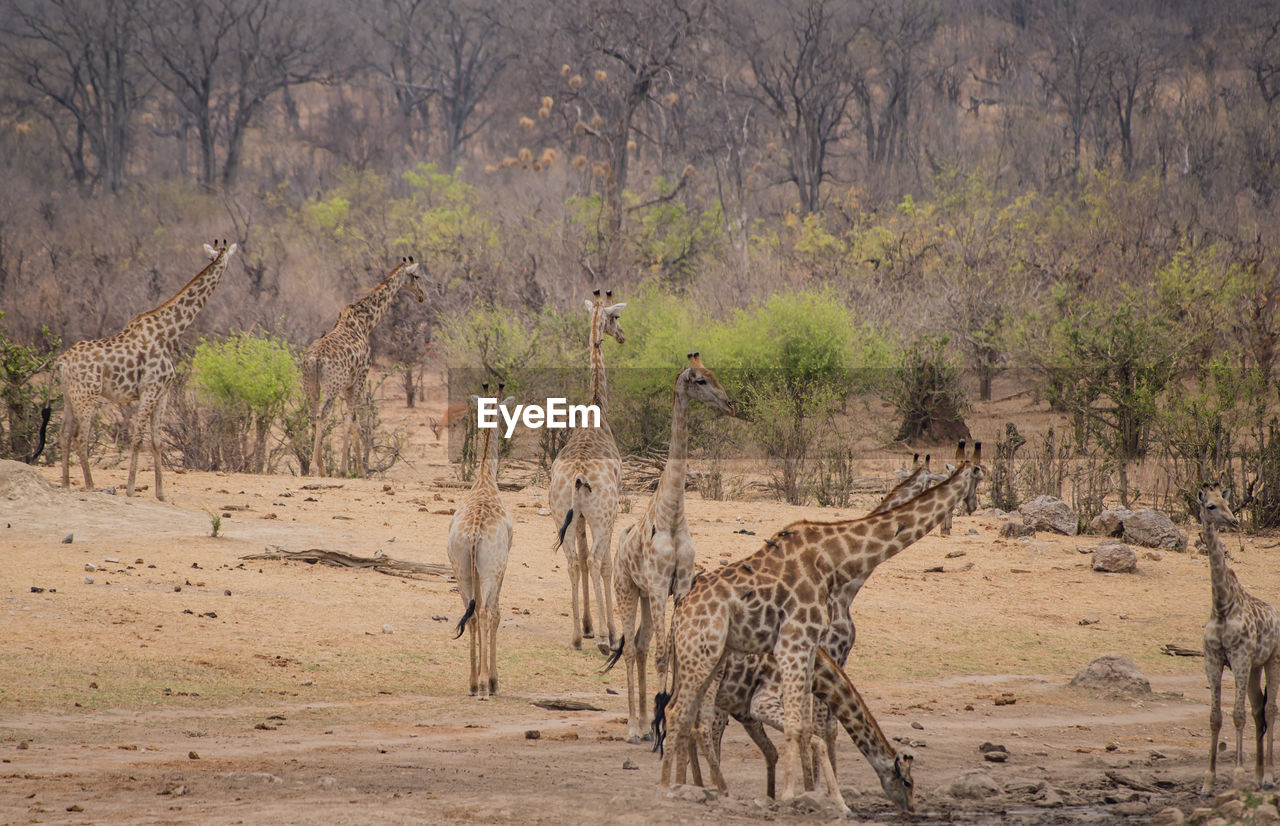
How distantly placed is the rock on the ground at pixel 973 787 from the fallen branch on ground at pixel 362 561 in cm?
581

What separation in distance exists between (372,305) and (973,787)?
12987 mm

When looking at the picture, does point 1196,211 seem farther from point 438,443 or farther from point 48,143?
point 48,143

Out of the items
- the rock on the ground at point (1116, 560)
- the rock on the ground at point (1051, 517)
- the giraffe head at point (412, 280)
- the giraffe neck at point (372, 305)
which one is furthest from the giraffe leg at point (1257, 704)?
the giraffe neck at point (372, 305)

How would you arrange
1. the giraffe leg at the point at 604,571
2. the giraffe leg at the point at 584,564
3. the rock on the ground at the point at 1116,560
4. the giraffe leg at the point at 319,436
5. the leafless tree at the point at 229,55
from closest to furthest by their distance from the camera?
the giraffe leg at the point at 604,571, the giraffe leg at the point at 584,564, the rock on the ground at the point at 1116,560, the giraffe leg at the point at 319,436, the leafless tree at the point at 229,55

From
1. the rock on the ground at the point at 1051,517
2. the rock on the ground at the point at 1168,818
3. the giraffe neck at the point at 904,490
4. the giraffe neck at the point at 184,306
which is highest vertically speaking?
the giraffe neck at the point at 184,306

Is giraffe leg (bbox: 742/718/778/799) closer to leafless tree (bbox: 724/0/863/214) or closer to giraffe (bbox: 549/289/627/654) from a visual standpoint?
giraffe (bbox: 549/289/627/654)

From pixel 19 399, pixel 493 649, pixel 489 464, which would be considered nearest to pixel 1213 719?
pixel 493 649

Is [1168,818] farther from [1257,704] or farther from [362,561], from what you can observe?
[362,561]

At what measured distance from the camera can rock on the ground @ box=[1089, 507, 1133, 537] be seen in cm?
1379

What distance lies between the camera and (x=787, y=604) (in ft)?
19.1

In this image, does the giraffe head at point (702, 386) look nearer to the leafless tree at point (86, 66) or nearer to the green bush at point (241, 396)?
the green bush at point (241, 396)

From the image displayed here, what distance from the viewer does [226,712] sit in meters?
7.09

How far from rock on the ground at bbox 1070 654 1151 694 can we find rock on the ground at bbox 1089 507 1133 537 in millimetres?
5372

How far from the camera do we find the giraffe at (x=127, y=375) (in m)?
12.2
